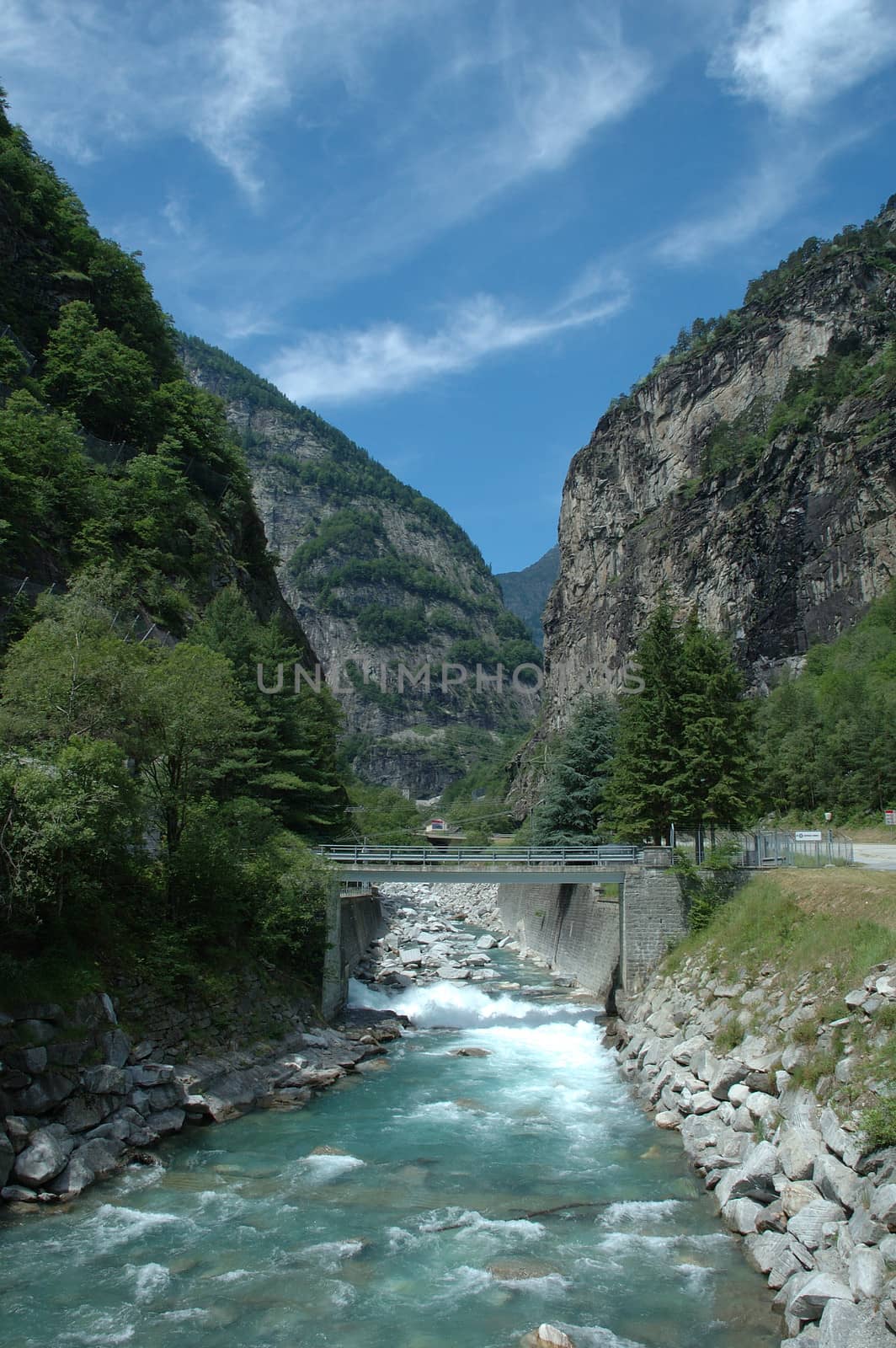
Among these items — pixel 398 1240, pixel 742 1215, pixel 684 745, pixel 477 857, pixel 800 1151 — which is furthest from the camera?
pixel 684 745

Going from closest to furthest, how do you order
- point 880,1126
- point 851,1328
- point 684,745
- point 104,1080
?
point 851,1328, point 880,1126, point 104,1080, point 684,745

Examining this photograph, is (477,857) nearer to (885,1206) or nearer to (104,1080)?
(104,1080)

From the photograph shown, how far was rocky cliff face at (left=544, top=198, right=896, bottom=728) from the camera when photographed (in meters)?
82.4

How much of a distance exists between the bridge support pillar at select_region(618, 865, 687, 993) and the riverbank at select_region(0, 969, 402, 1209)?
878 cm

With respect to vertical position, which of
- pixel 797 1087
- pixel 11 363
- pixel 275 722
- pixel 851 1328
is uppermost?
pixel 11 363

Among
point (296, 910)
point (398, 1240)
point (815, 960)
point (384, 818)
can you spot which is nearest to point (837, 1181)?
point (398, 1240)

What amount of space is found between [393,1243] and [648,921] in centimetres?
1638

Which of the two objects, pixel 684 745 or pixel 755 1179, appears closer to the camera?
pixel 755 1179

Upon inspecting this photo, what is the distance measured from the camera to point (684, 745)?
3031 centimetres

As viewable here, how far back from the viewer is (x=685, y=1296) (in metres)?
11.4

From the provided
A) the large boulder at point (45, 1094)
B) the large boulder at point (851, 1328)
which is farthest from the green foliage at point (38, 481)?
the large boulder at point (851, 1328)

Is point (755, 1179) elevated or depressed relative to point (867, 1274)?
depressed

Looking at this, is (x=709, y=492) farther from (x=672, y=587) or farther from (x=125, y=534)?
(x=125, y=534)

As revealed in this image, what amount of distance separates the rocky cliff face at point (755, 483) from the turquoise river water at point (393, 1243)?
71723 millimetres
